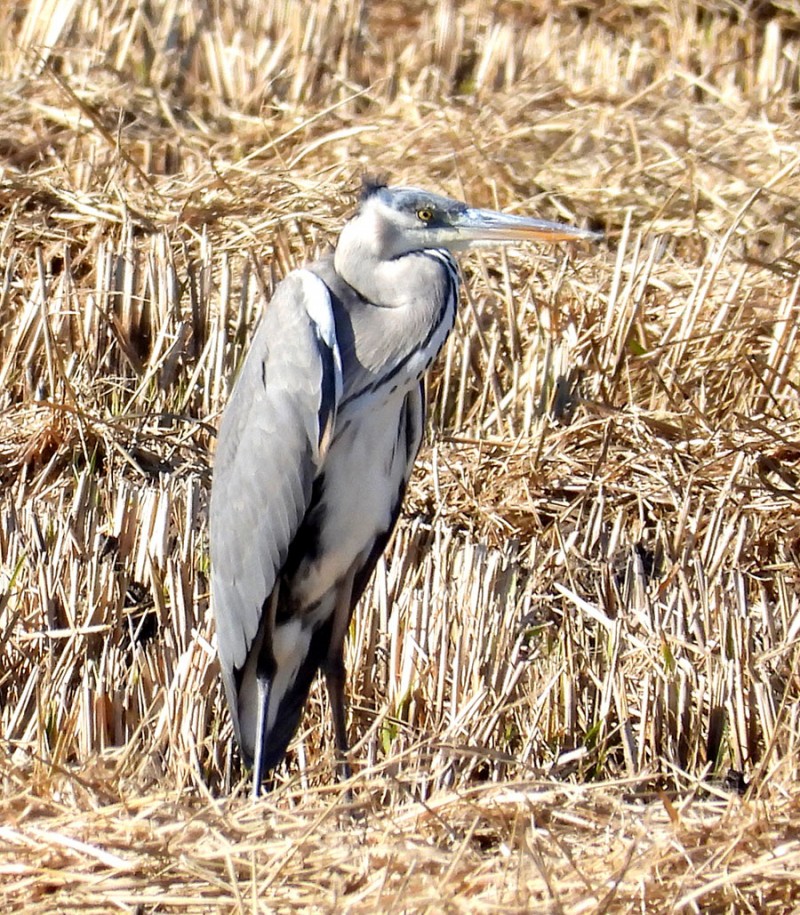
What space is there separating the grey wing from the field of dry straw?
282 mm

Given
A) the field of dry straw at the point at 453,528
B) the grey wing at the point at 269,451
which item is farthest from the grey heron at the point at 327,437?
the field of dry straw at the point at 453,528

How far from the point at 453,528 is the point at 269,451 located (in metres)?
0.77

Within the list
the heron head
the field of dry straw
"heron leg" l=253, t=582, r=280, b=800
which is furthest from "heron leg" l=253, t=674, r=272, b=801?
the heron head

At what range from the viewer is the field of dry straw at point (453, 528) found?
2420 millimetres

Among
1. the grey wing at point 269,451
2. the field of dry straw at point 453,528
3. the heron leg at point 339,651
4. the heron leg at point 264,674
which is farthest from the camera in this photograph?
the heron leg at point 339,651

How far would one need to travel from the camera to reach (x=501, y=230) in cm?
327

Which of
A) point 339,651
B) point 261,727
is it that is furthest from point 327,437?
point 261,727

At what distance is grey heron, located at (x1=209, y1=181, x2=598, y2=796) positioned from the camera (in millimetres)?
3131

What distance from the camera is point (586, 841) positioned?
8.27ft

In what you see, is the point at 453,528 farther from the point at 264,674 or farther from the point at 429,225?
the point at 429,225

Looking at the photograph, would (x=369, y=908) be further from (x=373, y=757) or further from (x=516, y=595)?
(x=516, y=595)

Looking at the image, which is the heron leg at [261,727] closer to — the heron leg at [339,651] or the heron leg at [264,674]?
the heron leg at [264,674]

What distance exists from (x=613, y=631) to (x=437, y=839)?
105 centimetres

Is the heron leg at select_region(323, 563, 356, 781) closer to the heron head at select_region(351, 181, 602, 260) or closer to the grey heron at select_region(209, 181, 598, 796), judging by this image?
the grey heron at select_region(209, 181, 598, 796)
